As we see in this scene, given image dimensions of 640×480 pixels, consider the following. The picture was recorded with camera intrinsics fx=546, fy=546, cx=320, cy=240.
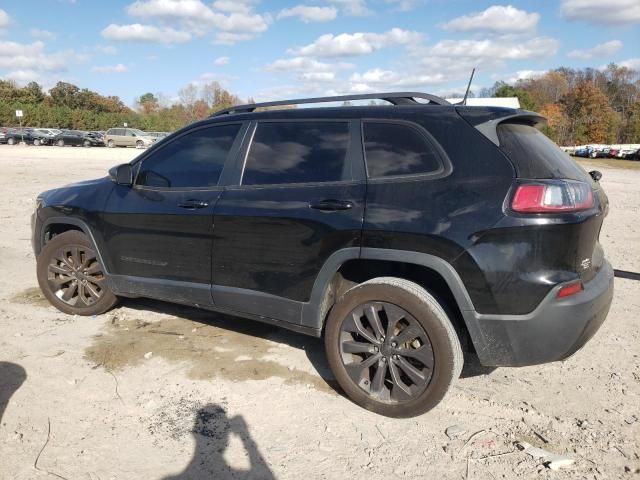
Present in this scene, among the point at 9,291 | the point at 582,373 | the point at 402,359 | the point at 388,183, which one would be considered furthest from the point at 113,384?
the point at 582,373

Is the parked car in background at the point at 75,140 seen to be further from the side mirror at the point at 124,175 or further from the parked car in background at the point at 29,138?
the side mirror at the point at 124,175

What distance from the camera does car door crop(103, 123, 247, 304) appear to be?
13.0 ft

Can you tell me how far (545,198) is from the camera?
2887 millimetres

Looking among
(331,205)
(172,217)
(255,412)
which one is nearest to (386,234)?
(331,205)

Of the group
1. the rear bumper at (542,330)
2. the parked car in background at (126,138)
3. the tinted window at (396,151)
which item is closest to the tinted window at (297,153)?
the tinted window at (396,151)

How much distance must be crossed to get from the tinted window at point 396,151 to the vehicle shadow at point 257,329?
4.98 ft

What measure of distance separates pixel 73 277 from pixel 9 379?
4.41 ft

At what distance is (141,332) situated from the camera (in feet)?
15.2

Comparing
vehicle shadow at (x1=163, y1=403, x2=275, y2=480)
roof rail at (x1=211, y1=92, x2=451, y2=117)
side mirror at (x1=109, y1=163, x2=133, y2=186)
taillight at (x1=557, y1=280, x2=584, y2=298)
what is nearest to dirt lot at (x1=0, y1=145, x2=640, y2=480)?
vehicle shadow at (x1=163, y1=403, x2=275, y2=480)

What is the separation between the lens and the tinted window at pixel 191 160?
402 centimetres

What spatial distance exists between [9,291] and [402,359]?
4427 mm

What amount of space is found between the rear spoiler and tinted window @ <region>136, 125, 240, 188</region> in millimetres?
1681

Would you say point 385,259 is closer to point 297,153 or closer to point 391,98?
point 297,153

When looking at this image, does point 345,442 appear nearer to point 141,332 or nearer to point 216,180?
point 216,180
